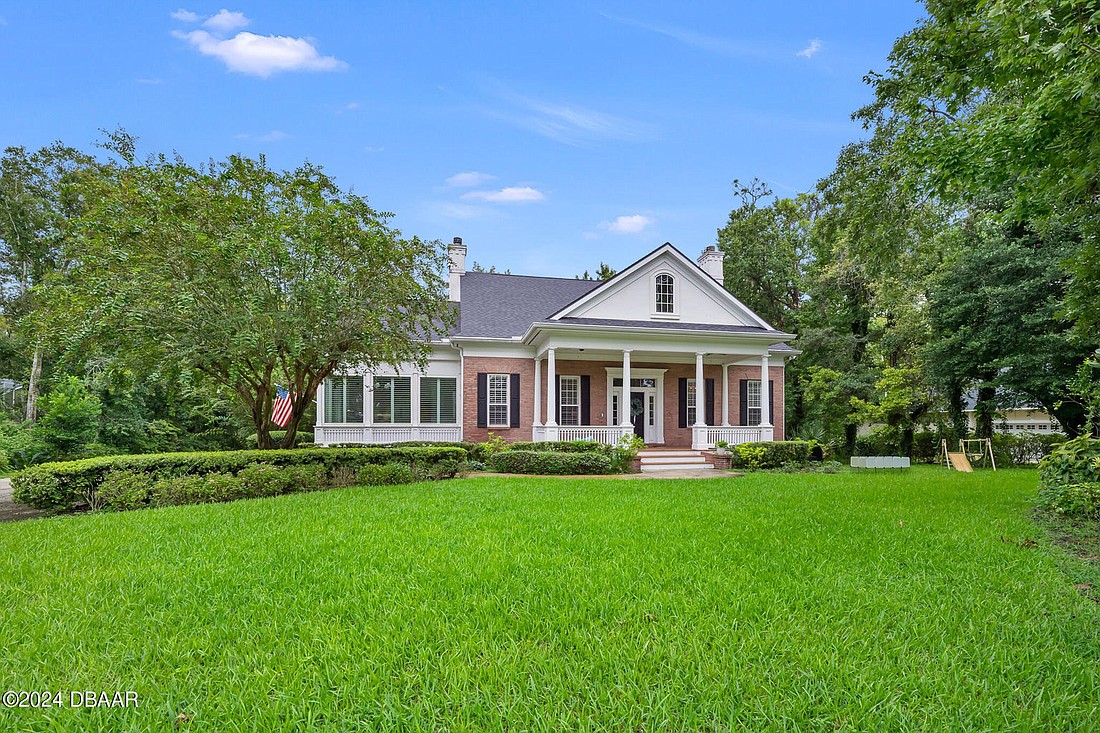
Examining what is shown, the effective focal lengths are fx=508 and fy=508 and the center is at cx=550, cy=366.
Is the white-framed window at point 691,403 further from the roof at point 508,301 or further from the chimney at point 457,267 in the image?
the chimney at point 457,267

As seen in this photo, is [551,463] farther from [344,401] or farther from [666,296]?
[344,401]

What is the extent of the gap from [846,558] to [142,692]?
18.3ft

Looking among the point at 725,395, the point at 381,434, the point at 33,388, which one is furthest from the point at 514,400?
the point at 33,388

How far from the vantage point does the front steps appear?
15.5 metres

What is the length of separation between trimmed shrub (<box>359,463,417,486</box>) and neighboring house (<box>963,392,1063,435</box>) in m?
19.1

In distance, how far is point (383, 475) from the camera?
10.5 metres

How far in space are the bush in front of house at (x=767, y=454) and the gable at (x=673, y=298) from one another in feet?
14.4

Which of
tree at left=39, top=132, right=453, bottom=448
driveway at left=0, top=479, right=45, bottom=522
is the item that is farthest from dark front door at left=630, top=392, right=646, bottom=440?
driveway at left=0, top=479, right=45, bottom=522

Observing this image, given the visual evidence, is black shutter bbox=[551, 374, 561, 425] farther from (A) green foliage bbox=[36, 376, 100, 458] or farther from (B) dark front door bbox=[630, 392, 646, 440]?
(A) green foliage bbox=[36, 376, 100, 458]

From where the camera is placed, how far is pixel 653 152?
15055 millimetres

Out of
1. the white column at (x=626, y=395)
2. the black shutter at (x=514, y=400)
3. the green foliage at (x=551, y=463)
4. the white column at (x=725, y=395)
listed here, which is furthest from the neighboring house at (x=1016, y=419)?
the black shutter at (x=514, y=400)

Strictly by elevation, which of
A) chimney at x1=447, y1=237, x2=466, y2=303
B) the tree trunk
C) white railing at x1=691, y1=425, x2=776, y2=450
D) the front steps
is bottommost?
the front steps

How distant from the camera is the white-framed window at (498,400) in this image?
57.4 ft

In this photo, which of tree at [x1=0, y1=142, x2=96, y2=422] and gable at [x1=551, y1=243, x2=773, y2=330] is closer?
gable at [x1=551, y1=243, x2=773, y2=330]
